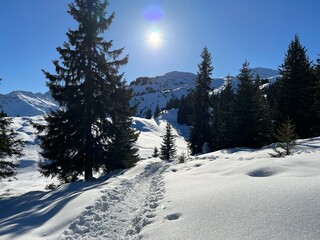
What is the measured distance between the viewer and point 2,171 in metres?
17.3

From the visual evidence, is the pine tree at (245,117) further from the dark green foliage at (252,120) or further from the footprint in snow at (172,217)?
the footprint in snow at (172,217)

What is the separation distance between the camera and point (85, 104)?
18422 mm

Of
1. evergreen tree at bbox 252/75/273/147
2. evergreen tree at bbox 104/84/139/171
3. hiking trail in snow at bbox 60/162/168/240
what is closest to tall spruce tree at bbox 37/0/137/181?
evergreen tree at bbox 104/84/139/171

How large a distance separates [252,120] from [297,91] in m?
7.22

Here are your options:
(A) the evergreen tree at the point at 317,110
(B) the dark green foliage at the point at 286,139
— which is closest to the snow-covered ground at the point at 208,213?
(B) the dark green foliage at the point at 286,139

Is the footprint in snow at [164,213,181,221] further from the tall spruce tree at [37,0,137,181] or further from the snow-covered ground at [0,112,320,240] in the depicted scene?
the tall spruce tree at [37,0,137,181]

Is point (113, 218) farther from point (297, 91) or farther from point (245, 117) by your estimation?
point (297, 91)

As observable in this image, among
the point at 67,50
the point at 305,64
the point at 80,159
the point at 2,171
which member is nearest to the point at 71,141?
the point at 80,159

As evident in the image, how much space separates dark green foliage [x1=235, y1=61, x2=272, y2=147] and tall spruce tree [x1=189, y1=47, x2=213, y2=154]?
372 inches

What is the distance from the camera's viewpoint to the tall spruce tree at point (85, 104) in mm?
18000

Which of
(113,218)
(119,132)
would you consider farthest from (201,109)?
(113,218)

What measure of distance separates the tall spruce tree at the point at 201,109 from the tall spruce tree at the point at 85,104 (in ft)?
50.4

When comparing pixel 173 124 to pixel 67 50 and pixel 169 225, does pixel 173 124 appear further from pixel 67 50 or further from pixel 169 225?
pixel 169 225

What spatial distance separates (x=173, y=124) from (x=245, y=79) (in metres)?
118
